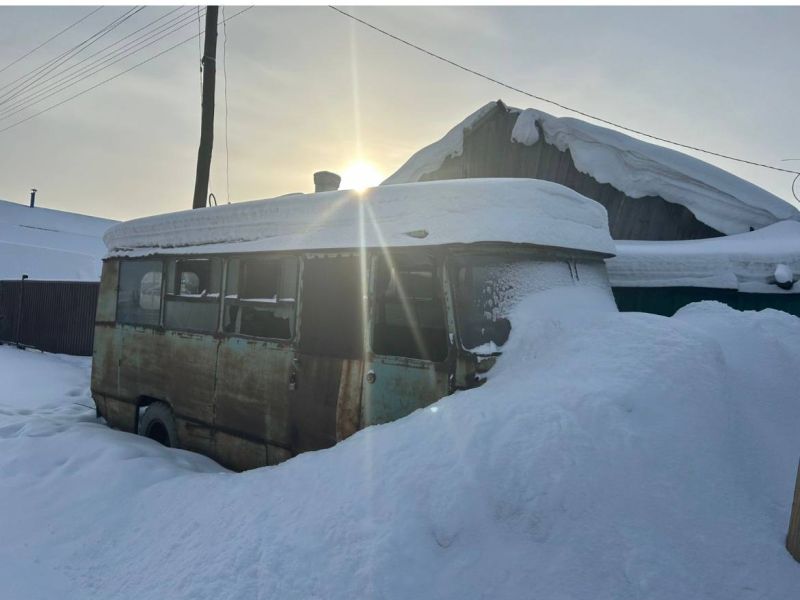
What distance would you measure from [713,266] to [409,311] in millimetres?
5194

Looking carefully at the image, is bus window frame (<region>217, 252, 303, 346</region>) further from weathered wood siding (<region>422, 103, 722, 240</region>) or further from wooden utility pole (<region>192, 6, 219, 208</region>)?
wooden utility pole (<region>192, 6, 219, 208</region>)

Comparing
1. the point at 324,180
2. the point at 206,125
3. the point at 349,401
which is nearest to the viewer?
the point at 349,401

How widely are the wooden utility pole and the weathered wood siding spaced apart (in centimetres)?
491

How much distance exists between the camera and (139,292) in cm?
645

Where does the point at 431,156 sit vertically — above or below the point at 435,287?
above

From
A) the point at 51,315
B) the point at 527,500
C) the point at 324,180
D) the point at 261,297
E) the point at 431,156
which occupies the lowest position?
the point at 527,500

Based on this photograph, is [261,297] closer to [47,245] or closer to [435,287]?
[435,287]

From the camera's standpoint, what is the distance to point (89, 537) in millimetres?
3678

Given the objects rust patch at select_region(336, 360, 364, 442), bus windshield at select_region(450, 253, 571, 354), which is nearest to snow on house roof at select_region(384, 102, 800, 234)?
bus windshield at select_region(450, 253, 571, 354)

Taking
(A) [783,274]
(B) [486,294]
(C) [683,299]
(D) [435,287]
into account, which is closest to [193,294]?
(D) [435,287]

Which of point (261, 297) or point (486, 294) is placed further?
point (261, 297)

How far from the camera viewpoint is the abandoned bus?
3691mm

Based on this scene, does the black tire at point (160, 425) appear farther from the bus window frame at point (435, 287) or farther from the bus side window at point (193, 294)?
the bus window frame at point (435, 287)

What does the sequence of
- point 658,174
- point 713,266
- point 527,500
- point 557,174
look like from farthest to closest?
point 557,174
point 658,174
point 713,266
point 527,500
